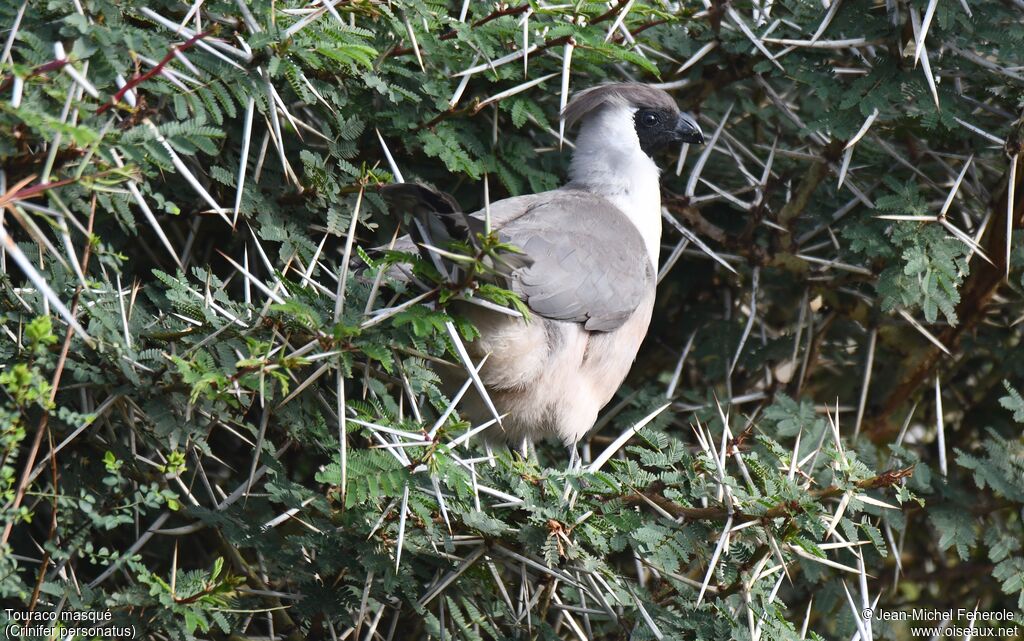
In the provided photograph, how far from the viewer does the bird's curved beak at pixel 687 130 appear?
3943 millimetres

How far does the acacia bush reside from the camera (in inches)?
96.3

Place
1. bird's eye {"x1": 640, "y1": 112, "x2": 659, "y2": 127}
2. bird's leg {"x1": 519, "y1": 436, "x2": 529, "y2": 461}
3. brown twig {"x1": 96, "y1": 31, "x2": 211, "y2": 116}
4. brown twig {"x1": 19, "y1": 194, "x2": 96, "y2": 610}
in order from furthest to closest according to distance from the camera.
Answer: bird's eye {"x1": 640, "y1": 112, "x2": 659, "y2": 127}, bird's leg {"x1": 519, "y1": 436, "x2": 529, "y2": 461}, brown twig {"x1": 19, "y1": 194, "x2": 96, "y2": 610}, brown twig {"x1": 96, "y1": 31, "x2": 211, "y2": 116}

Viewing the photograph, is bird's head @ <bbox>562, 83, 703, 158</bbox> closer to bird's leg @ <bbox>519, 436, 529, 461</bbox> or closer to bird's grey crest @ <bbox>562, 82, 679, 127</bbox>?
bird's grey crest @ <bbox>562, 82, 679, 127</bbox>

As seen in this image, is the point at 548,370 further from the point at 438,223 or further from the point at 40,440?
the point at 40,440

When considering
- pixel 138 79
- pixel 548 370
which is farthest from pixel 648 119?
pixel 138 79

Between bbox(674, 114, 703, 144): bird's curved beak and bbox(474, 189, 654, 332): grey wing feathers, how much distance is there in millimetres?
486

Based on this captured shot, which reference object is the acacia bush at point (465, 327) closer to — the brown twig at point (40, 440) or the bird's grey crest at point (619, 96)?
the brown twig at point (40, 440)

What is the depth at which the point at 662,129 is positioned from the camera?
4023 millimetres

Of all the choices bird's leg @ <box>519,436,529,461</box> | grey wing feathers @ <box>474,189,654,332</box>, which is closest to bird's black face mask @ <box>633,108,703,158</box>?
grey wing feathers @ <box>474,189,654,332</box>

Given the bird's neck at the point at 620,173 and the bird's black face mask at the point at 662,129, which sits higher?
the bird's black face mask at the point at 662,129

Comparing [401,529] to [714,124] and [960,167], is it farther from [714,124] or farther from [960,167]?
[960,167]

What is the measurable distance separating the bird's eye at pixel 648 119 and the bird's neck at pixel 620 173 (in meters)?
0.06

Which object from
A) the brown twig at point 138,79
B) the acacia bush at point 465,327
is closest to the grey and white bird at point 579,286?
the acacia bush at point 465,327

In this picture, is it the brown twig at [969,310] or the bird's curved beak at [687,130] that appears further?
the bird's curved beak at [687,130]
